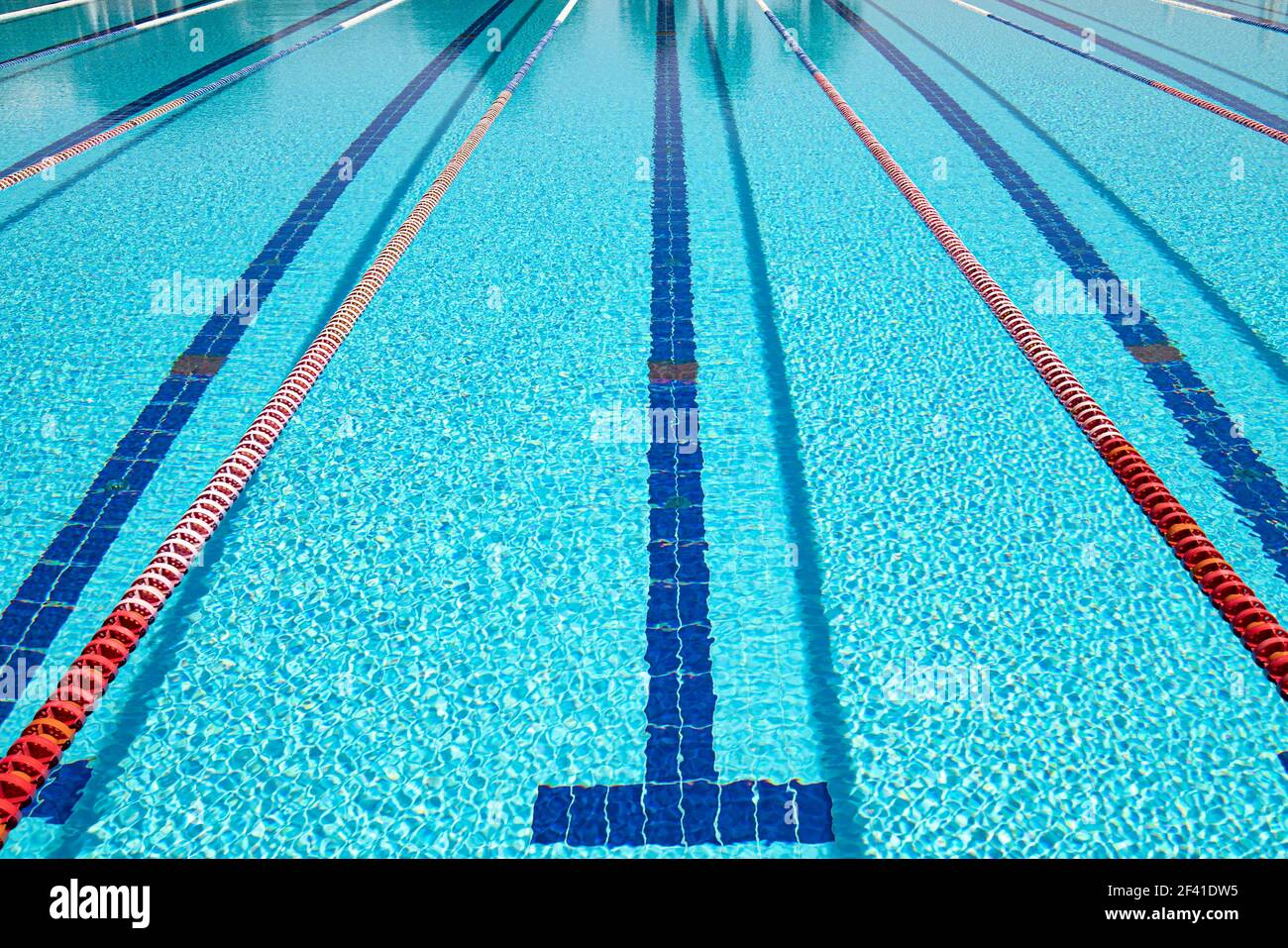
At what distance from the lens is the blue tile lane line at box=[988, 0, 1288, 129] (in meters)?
7.20

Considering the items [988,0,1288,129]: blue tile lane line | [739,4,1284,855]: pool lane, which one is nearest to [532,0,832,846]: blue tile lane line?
[739,4,1284,855]: pool lane

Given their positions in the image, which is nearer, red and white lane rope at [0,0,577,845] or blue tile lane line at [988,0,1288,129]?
red and white lane rope at [0,0,577,845]

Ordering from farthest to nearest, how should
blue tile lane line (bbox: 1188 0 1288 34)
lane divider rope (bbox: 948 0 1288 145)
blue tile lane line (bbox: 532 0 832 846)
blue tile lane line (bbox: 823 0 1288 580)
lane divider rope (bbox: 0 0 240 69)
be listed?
blue tile lane line (bbox: 1188 0 1288 34), lane divider rope (bbox: 0 0 240 69), lane divider rope (bbox: 948 0 1288 145), blue tile lane line (bbox: 823 0 1288 580), blue tile lane line (bbox: 532 0 832 846)

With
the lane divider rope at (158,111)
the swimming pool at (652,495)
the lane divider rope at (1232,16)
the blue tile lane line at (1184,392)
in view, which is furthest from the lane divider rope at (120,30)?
the lane divider rope at (1232,16)

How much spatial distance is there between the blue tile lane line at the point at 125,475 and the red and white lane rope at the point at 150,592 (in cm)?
14

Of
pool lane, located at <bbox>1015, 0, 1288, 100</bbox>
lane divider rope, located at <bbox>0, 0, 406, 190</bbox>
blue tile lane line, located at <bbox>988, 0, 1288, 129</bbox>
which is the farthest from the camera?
pool lane, located at <bbox>1015, 0, 1288, 100</bbox>

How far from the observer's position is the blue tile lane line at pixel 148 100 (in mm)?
6393

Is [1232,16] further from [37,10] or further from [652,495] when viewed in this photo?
[37,10]

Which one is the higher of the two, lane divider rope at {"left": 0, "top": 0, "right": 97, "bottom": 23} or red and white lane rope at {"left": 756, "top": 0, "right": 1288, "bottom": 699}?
lane divider rope at {"left": 0, "top": 0, "right": 97, "bottom": 23}

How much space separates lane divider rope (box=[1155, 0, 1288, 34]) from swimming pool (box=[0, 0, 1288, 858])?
5.31 meters

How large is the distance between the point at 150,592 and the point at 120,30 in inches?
401

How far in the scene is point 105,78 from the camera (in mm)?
8383

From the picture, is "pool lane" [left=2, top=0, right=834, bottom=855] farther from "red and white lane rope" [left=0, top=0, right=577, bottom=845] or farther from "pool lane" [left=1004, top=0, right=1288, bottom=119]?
"pool lane" [left=1004, top=0, right=1288, bottom=119]

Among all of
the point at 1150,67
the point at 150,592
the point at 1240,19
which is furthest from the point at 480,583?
the point at 1240,19
